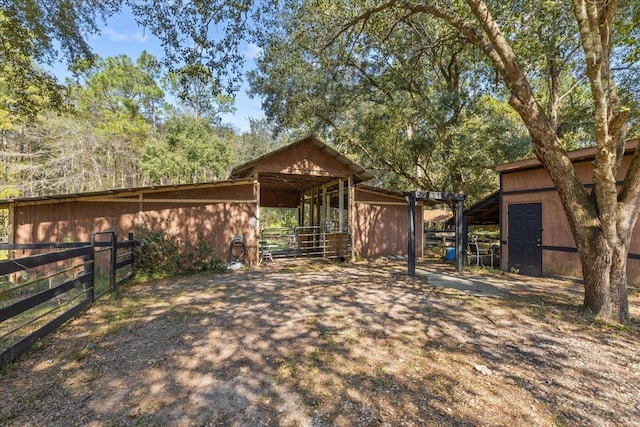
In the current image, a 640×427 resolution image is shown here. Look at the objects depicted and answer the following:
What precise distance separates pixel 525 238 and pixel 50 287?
10.2 m

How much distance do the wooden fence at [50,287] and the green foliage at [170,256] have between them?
0.55 m

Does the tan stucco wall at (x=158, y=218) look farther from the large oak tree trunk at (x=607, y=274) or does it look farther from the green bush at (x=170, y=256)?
Result: the large oak tree trunk at (x=607, y=274)

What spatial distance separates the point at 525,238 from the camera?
27.2 feet

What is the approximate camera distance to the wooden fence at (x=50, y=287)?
3.16 meters

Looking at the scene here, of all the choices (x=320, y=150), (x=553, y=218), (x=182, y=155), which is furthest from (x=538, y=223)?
(x=182, y=155)

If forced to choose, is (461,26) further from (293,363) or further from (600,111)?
(293,363)

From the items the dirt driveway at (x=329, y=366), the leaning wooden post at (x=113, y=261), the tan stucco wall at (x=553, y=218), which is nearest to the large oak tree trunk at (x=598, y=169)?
the dirt driveway at (x=329, y=366)

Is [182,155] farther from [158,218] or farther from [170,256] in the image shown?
[170,256]

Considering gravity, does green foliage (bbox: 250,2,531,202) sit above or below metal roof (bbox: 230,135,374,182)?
above

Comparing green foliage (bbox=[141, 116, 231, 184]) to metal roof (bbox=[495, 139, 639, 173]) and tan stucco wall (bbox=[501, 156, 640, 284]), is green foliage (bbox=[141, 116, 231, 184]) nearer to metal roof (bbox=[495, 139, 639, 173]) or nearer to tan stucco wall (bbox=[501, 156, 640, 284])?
metal roof (bbox=[495, 139, 639, 173])

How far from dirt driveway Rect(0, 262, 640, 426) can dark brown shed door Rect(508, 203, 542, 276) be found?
2.72 meters

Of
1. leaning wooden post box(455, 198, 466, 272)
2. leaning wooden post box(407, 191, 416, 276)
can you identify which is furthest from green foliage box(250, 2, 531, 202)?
leaning wooden post box(407, 191, 416, 276)

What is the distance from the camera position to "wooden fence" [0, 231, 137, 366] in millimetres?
3160

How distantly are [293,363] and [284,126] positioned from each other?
42.6 ft
